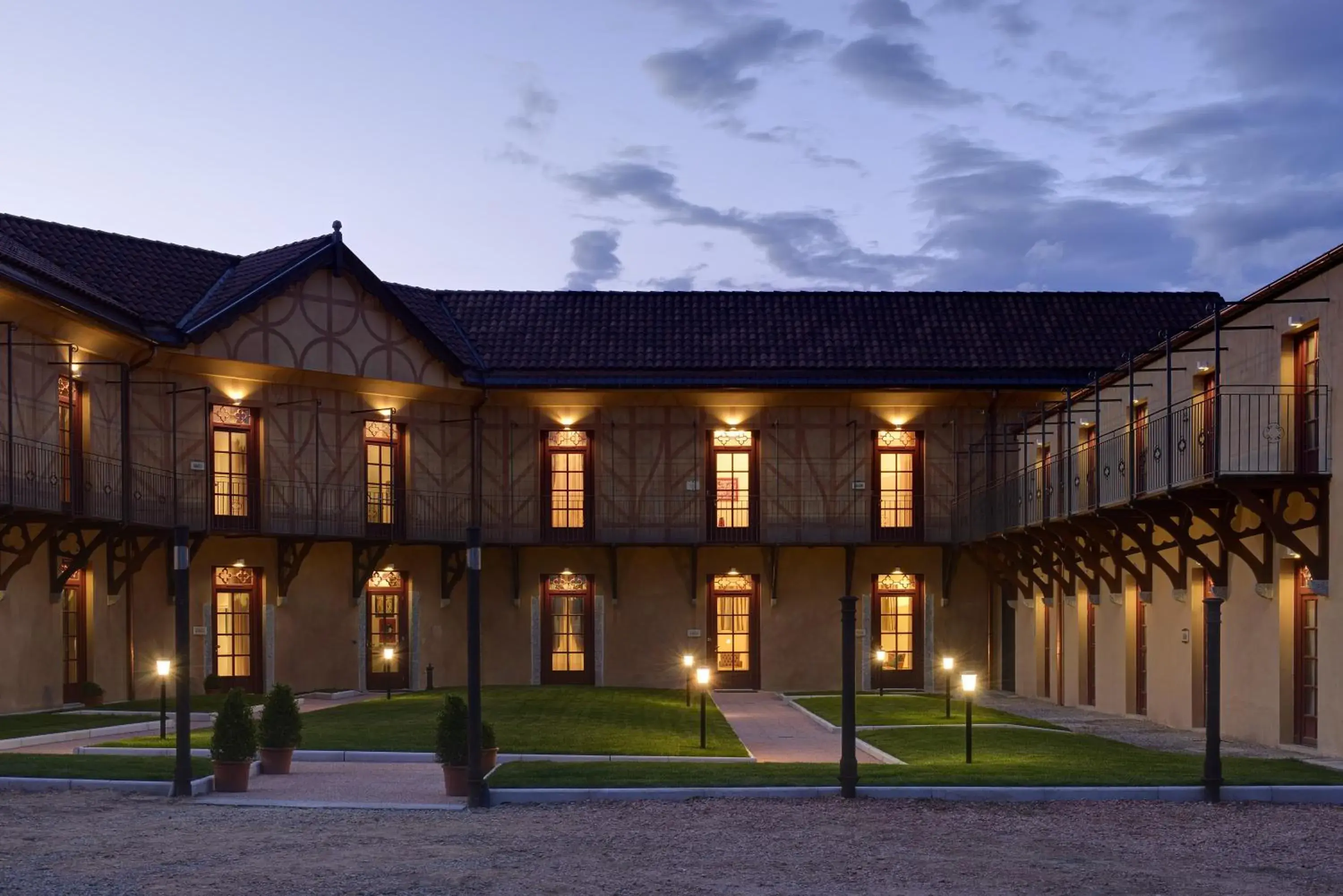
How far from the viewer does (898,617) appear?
34.0m

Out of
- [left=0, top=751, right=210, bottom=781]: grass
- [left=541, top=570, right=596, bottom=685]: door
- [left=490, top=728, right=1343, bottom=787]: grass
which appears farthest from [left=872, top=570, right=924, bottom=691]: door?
[left=0, top=751, right=210, bottom=781]: grass

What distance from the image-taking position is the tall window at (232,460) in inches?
1171

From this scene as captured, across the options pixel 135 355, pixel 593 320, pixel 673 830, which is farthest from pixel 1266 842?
pixel 593 320

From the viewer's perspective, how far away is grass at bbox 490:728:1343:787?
Result: 561 inches

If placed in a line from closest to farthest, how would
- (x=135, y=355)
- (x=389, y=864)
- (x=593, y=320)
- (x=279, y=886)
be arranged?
(x=279, y=886) < (x=389, y=864) < (x=135, y=355) < (x=593, y=320)

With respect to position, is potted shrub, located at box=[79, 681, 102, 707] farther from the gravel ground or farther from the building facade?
the gravel ground

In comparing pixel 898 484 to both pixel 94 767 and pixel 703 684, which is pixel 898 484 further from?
pixel 94 767

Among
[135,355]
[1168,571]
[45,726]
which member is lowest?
[45,726]

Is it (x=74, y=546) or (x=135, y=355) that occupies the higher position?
(x=135, y=355)

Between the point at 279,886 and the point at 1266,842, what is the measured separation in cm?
689

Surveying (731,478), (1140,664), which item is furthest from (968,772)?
(731,478)

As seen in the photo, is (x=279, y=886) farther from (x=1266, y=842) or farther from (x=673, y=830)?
(x=1266, y=842)

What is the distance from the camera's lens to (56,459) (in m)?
24.7

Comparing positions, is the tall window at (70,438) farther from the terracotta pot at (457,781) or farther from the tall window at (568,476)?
the terracotta pot at (457,781)
